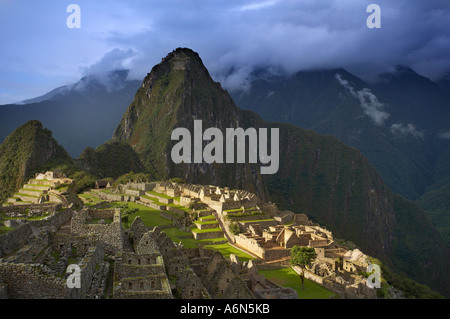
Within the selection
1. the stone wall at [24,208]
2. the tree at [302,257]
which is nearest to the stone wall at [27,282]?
the stone wall at [24,208]

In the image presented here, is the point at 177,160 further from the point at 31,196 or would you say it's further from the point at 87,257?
the point at 87,257

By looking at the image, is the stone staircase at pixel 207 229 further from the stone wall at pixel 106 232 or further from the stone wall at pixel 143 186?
the stone wall at pixel 106 232

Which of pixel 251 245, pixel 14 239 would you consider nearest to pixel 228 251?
pixel 251 245

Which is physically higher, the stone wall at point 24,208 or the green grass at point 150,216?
the stone wall at point 24,208

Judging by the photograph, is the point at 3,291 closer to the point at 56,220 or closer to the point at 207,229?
the point at 56,220

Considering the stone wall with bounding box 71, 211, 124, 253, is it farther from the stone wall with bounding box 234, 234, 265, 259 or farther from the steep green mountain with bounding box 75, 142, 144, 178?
the steep green mountain with bounding box 75, 142, 144, 178

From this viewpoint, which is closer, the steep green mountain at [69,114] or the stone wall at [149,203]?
the stone wall at [149,203]

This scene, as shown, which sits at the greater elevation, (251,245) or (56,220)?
(56,220)
